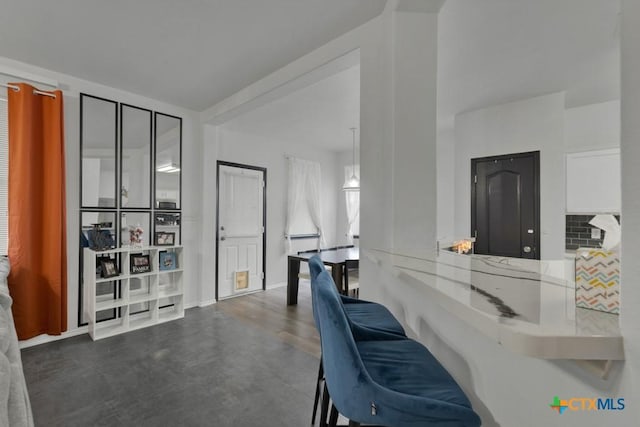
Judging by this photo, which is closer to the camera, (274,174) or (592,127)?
(592,127)

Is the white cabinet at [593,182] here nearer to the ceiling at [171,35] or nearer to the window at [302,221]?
the ceiling at [171,35]

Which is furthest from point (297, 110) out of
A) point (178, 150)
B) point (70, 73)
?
point (70, 73)

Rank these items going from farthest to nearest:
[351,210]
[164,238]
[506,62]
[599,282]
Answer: [351,210]
[164,238]
[506,62]
[599,282]

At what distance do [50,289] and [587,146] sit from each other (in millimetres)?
5948

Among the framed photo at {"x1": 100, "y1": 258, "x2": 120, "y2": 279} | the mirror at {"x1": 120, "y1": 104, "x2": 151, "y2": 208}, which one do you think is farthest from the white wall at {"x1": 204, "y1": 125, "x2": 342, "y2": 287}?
the framed photo at {"x1": 100, "y1": 258, "x2": 120, "y2": 279}

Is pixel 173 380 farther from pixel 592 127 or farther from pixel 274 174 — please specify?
pixel 592 127

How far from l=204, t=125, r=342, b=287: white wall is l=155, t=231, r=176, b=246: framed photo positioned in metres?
0.47

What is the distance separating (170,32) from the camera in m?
2.30

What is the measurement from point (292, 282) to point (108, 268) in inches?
85.3

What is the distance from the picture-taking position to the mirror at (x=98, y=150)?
315 centimetres

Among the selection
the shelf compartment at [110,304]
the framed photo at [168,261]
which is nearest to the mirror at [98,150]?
the framed photo at [168,261]

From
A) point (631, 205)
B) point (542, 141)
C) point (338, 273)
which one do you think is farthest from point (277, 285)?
point (631, 205)

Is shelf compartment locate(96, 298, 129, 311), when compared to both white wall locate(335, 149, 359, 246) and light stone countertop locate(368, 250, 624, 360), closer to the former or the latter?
light stone countertop locate(368, 250, 624, 360)

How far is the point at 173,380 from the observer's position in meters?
2.24
